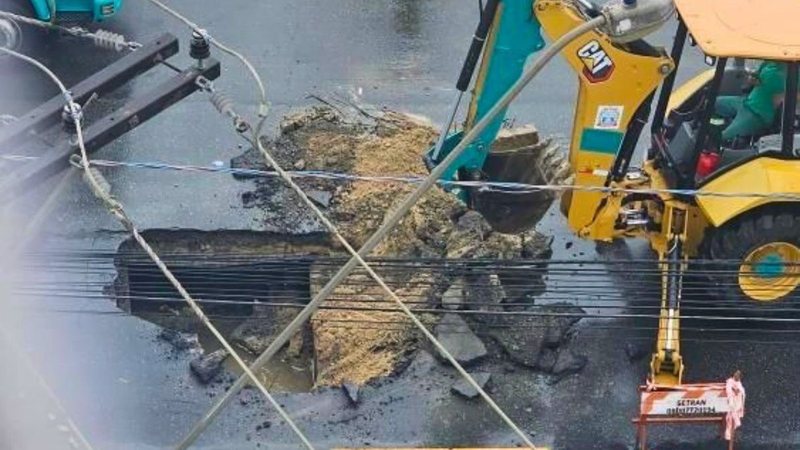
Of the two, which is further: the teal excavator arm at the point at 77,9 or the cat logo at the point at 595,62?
the teal excavator arm at the point at 77,9

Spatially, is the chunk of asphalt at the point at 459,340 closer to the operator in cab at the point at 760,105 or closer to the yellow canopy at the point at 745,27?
the operator in cab at the point at 760,105

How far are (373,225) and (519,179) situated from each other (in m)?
1.36

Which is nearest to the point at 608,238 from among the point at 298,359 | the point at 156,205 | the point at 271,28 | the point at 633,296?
the point at 633,296

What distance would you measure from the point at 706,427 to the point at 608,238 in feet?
5.86

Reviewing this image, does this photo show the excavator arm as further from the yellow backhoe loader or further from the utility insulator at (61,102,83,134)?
the utility insulator at (61,102,83,134)

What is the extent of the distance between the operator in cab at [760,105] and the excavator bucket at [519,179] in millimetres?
1385

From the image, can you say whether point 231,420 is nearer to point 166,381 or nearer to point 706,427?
point 166,381

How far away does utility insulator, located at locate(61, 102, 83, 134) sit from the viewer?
6.24m

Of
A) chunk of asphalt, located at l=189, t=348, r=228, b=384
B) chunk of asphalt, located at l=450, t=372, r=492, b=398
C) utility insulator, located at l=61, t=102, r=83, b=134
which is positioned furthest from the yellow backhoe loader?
utility insulator, located at l=61, t=102, r=83, b=134

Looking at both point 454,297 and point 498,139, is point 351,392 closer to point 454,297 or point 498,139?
point 454,297

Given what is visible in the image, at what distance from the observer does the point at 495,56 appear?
10023 mm

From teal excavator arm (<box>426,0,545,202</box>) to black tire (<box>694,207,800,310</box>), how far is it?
2014 mm

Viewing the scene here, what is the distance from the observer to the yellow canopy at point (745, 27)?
938 centimetres

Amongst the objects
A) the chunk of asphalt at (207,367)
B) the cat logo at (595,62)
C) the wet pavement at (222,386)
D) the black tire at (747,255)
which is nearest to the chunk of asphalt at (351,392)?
the wet pavement at (222,386)
